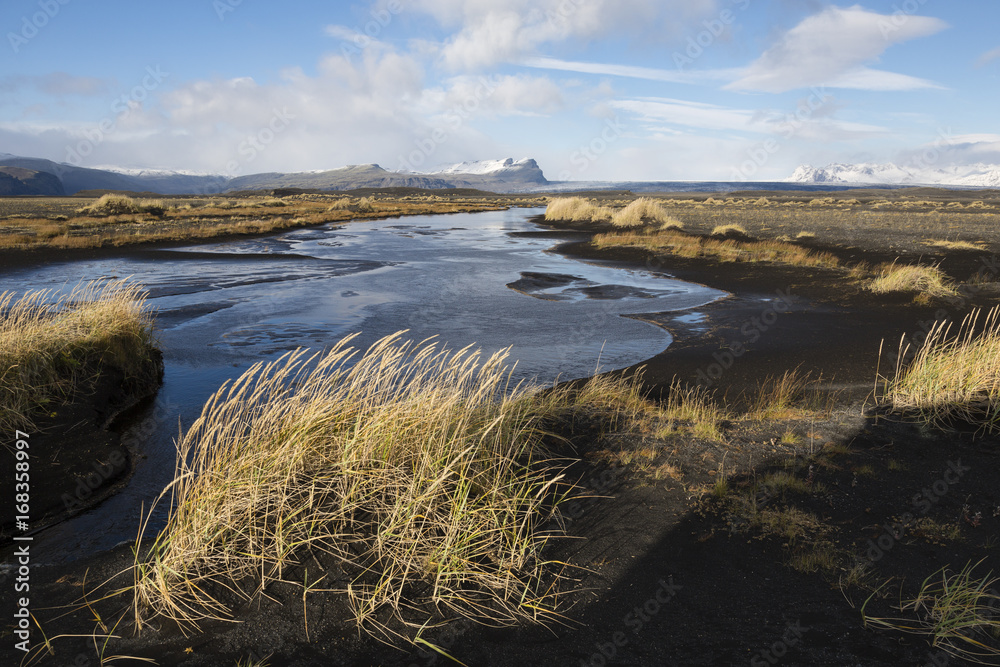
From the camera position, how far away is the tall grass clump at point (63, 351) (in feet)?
20.9

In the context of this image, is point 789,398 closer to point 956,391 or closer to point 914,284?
point 956,391

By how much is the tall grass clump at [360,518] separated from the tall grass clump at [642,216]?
37.0m

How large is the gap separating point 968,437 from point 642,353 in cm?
526

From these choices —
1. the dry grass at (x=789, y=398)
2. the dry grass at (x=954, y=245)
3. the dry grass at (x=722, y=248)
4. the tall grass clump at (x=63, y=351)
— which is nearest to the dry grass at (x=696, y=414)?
the dry grass at (x=789, y=398)

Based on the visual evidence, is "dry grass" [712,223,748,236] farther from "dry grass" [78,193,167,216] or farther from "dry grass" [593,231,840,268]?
"dry grass" [78,193,167,216]

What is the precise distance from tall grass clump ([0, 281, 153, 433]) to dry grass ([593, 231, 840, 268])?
2150cm

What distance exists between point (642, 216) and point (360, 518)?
39435mm

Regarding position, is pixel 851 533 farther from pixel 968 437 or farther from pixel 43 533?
pixel 43 533

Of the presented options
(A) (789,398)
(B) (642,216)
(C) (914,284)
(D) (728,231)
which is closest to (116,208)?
(B) (642,216)

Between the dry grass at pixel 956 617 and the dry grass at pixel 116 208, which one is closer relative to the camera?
the dry grass at pixel 956 617

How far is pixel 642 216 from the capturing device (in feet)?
134

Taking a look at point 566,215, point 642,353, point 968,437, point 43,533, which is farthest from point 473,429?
point 566,215

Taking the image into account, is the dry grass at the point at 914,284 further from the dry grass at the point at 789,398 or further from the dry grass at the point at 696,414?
the dry grass at the point at 696,414

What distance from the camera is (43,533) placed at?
476 cm
